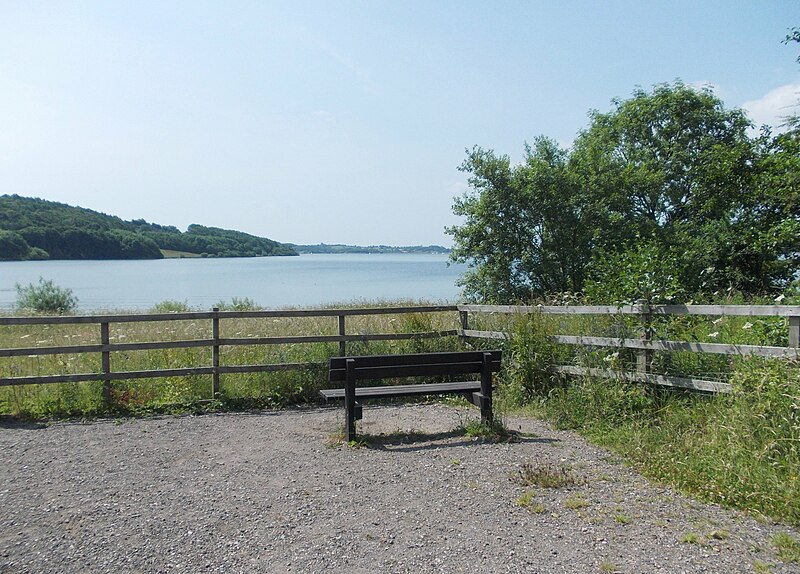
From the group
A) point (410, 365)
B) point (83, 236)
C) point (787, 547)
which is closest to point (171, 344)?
point (410, 365)

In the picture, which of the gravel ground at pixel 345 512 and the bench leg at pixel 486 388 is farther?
the bench leg at pixel 486 388

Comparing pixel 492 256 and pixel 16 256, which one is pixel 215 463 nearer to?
pixel 492 256

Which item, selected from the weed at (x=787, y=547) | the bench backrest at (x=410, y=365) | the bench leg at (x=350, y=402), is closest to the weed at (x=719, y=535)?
the weed at (x=787, y=547)

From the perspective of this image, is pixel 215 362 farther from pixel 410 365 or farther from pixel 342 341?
pixel 410 365

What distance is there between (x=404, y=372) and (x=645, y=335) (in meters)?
2.86

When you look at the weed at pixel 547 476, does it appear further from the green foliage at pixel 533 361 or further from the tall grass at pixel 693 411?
the green foliage at pixel 533 361

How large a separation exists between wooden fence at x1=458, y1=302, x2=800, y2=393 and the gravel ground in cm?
118

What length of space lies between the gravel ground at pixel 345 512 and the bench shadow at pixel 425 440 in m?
0.03

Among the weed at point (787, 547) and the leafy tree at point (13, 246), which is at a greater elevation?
the leafy tree at point (13, 246)

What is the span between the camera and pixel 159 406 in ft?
28.6

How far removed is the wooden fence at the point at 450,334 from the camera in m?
6.39

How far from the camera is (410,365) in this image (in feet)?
22.9

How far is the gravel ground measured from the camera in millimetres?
3932

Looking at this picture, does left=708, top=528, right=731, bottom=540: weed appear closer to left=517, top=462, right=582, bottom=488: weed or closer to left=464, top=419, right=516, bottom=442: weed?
left=517, top=462, right=582, bottom=488: weed
